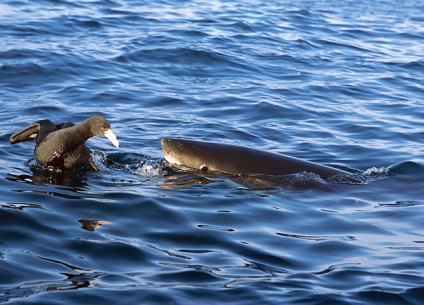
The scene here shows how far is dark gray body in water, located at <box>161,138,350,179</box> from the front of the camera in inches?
370

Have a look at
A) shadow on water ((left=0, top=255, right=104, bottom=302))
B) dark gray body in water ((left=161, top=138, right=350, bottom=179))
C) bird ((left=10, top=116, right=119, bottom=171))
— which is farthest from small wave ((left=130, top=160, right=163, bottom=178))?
shadow on water ((left=0, top=255, right=104, bottom=302))

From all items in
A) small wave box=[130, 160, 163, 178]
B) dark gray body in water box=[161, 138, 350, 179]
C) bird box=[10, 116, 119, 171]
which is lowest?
small wave box=[130, 160, 163, 178]

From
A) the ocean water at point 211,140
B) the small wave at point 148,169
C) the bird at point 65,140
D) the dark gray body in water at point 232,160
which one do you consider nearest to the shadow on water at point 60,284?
the ocean water at point 211,140

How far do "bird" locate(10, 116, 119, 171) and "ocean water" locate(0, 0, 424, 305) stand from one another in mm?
142

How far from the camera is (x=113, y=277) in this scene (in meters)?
6.56

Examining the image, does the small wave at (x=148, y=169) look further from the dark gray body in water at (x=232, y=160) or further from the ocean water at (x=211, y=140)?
the dark gray body in water at (x=232, y=160)

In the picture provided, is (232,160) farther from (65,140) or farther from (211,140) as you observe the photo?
(211,140)

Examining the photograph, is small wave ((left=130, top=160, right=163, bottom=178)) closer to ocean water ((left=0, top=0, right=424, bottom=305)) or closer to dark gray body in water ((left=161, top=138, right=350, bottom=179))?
ocean water ((left=0, top=0, right=424, bottom=305))

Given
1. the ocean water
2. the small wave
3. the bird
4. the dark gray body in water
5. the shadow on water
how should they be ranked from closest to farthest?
the shadow on water, the ocean water, the bird, the dark gray body in water, the small wave

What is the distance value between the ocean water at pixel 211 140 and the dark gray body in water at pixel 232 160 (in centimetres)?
21

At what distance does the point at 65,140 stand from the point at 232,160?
1759 millimetres

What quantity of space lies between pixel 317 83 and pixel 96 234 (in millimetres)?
8477

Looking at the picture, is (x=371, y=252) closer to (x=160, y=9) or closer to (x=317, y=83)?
(x=317, y=83)

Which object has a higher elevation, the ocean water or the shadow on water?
the shadow on water
